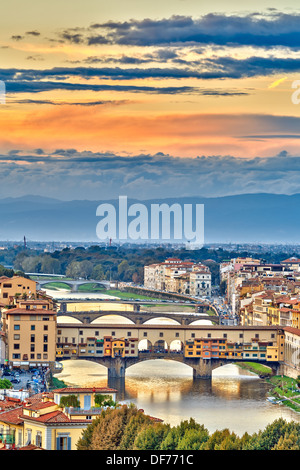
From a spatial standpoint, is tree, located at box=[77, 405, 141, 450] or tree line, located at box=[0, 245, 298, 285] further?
tree line, located at box=[0, 245, 298, 285]

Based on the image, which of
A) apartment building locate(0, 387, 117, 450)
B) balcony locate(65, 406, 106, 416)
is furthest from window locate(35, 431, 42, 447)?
balcony locate(65, 406, 106, 416)

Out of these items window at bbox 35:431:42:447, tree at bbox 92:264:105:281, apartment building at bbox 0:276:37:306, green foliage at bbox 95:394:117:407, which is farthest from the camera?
tree at bbox 92:264:105:281

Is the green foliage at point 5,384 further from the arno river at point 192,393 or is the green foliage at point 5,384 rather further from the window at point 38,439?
the window at point 38,439

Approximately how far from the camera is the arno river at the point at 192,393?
49.3 ft

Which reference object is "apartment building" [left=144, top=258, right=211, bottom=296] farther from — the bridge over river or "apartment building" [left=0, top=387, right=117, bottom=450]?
"apartment building" [left=0, top=387, right=117, bottom=450]

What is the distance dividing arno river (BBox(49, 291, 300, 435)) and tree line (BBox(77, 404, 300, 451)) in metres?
3.86

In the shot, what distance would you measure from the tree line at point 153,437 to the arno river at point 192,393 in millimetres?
3860

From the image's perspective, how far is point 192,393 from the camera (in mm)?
17828

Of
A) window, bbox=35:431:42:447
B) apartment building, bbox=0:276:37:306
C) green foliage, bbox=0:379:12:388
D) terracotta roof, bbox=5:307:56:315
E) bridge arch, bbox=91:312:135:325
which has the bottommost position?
window, bbox=35:431:42:447

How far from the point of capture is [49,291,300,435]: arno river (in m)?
15.0

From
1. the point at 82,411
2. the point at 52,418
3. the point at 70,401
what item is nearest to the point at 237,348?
the point at 70,401

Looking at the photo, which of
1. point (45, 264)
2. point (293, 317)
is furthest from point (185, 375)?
point (45, 264)

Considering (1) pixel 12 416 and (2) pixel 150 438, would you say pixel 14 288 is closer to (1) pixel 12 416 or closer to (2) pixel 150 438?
(1) pixel 12 416

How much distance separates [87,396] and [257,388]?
844 centimetres
